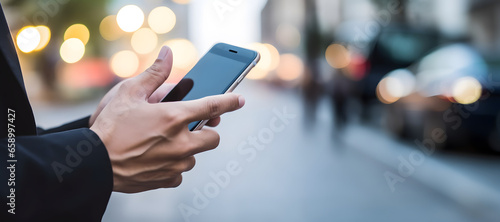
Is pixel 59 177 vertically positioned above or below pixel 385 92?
above

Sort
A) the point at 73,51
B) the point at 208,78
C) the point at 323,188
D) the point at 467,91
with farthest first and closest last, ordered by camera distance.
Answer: the point at 73,51 < the point at 467,91 < the point at 323,188 < the point at 208,78

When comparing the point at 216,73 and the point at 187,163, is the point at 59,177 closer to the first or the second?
the point at 187,163

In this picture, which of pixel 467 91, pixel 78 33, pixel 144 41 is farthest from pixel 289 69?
pixel 467 91

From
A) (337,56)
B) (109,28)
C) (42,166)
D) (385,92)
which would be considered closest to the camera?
(42,166)

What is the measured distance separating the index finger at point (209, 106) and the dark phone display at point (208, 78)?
0.29m

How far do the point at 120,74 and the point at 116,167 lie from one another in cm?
2804

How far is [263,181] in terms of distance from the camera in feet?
22.3

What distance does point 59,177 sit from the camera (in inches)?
49.1

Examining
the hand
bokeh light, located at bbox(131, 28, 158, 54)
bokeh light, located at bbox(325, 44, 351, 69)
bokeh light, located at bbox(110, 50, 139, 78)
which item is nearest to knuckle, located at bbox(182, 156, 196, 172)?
the hand

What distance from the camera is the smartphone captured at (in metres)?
1.84

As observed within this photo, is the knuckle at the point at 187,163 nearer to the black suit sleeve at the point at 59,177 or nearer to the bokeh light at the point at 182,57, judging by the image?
the black suit sleeve at the point at 59,177

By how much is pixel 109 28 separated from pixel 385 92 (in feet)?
72.5

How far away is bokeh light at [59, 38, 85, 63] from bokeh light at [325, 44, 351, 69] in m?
14.4

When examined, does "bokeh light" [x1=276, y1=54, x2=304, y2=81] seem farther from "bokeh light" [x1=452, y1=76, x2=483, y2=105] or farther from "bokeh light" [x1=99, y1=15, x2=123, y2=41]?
"bokeh light" [x1=452, y1=76, x2=483, y2=105]
